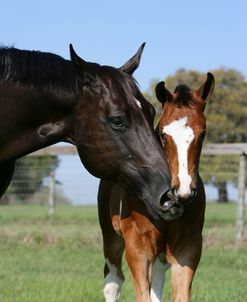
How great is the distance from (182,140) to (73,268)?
490 centimetres

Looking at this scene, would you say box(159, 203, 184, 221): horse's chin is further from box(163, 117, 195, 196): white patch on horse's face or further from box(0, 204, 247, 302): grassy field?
box(0, 204, 247, 302): grassy field

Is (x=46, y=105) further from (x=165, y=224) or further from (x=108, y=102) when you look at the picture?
(x=165, y=224)

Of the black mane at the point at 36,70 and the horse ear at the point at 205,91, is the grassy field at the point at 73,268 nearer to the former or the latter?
the horse ear at the point at 205,91

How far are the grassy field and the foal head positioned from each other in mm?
2465

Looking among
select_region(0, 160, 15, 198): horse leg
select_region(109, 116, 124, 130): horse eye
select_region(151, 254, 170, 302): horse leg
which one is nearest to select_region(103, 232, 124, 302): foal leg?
select_region(151, 254, 170, 302): horse leg

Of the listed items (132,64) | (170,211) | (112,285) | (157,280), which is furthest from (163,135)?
(112,285)

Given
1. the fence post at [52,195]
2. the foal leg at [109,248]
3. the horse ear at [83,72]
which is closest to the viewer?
the horse ear at [83,72]

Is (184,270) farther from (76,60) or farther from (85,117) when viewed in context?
(76,60)

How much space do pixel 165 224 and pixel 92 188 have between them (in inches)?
618

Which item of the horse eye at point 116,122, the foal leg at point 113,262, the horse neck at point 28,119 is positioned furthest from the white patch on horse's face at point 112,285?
the horse eye at point 116,122

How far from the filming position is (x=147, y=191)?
4.23 m

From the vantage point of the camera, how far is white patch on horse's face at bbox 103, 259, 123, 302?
6.59 m

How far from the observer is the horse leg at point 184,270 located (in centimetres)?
536

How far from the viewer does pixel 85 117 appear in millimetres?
4316
